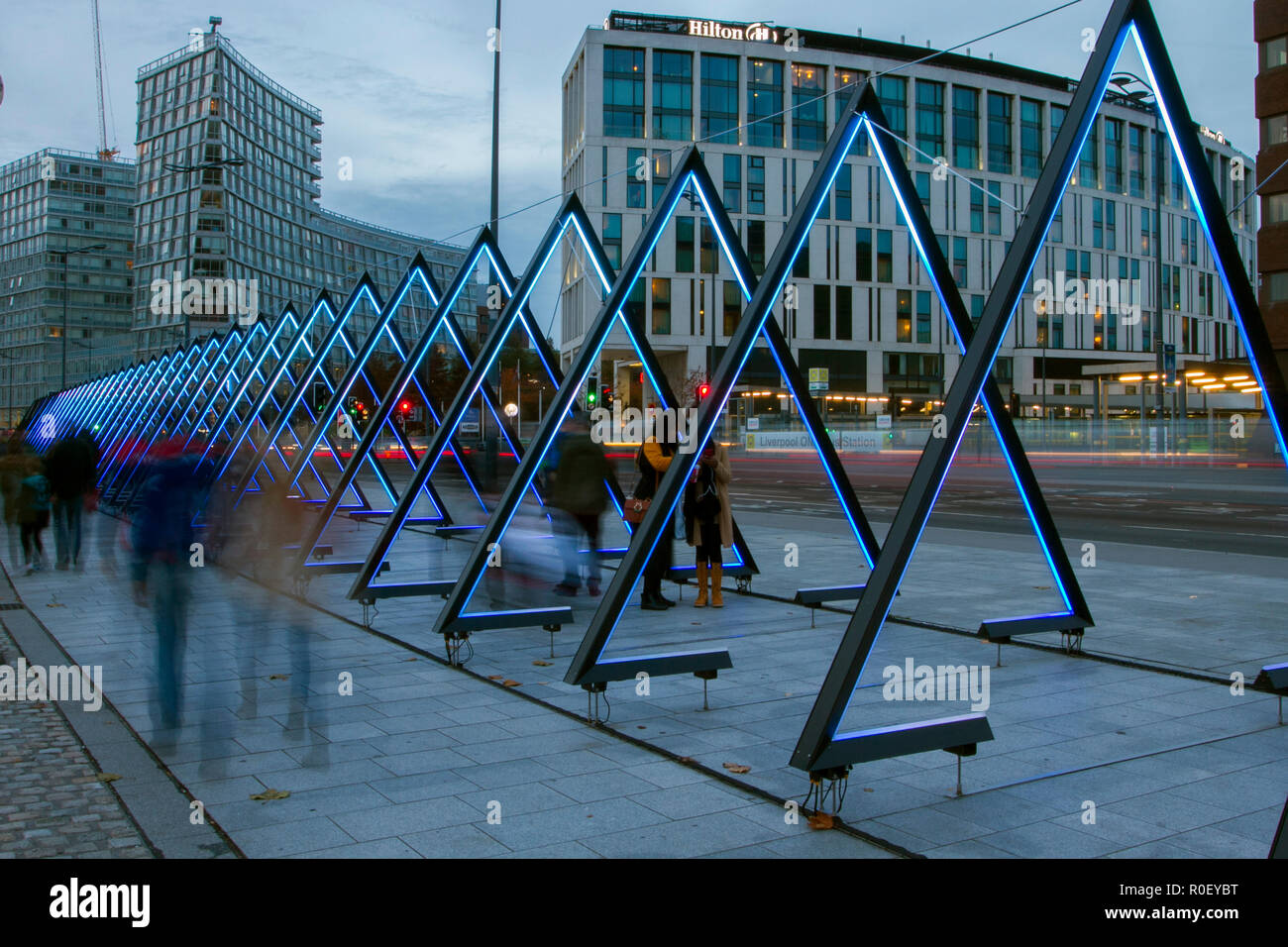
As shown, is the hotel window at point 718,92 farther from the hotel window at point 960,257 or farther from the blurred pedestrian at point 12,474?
the blurred pedestrian at point 12,474

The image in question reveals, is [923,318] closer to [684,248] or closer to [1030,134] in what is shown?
[1030,134]

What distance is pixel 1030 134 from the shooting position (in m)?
66.7

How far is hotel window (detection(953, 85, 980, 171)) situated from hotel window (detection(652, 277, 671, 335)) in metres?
19.1

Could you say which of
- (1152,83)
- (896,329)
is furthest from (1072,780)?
(896,329)

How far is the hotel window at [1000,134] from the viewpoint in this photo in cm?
6494

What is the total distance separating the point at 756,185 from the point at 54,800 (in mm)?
60236

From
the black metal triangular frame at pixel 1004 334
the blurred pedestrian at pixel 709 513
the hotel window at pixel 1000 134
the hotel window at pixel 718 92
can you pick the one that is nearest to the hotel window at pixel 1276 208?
the hotel window at pixel 1000 134

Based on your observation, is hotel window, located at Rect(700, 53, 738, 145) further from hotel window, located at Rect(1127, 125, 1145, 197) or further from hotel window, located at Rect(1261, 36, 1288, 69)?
hotel window, located at Rect(1127, 125, 1145, 197)

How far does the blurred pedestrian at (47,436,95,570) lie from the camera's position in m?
13.9

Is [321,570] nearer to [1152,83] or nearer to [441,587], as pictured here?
[441,587]

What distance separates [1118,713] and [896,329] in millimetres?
62093

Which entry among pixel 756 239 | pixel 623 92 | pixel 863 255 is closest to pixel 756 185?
pixel 756 239

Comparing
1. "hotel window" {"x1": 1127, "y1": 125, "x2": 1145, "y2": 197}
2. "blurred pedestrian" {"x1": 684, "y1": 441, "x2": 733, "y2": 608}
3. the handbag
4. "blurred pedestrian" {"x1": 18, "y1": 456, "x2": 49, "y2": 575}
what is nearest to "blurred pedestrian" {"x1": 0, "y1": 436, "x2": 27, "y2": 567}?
"blurred pedestrian" {"x1": 18, "y1": 456, "x2": 49, "y2": 575}
